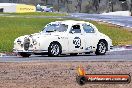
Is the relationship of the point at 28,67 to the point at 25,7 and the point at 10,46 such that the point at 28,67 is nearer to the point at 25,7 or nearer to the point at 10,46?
the point at 10,46

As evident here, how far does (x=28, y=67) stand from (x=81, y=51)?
6.00m

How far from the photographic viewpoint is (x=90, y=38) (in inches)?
816

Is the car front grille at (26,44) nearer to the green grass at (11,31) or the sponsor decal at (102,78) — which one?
the green grass at (11,31)

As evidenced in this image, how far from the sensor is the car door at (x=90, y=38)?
20562 millimetres

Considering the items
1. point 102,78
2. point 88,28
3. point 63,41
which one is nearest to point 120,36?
point 88,28

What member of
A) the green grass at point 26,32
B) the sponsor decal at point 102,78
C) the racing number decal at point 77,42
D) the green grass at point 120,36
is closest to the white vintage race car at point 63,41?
the racing number decal at point 77,42

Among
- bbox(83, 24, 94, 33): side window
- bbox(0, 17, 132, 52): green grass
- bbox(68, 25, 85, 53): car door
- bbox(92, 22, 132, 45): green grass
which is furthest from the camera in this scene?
bbox(92, 22, 132, 45): green grass

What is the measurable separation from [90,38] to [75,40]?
86 cm

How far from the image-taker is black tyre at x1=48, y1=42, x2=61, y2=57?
19.2 meters

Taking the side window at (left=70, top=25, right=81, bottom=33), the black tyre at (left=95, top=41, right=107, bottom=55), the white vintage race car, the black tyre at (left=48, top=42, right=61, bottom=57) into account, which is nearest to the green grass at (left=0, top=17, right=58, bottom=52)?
the white vintage race car

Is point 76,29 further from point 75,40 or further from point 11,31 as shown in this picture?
point 11,31

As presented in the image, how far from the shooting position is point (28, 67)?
14.5 metres

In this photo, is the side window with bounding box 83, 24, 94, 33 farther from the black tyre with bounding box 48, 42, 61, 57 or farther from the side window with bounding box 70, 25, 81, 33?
the black tyre with bounding box 48, 42, 61, 57

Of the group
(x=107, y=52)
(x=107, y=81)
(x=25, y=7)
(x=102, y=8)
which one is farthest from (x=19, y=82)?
(x=102, y=8)
